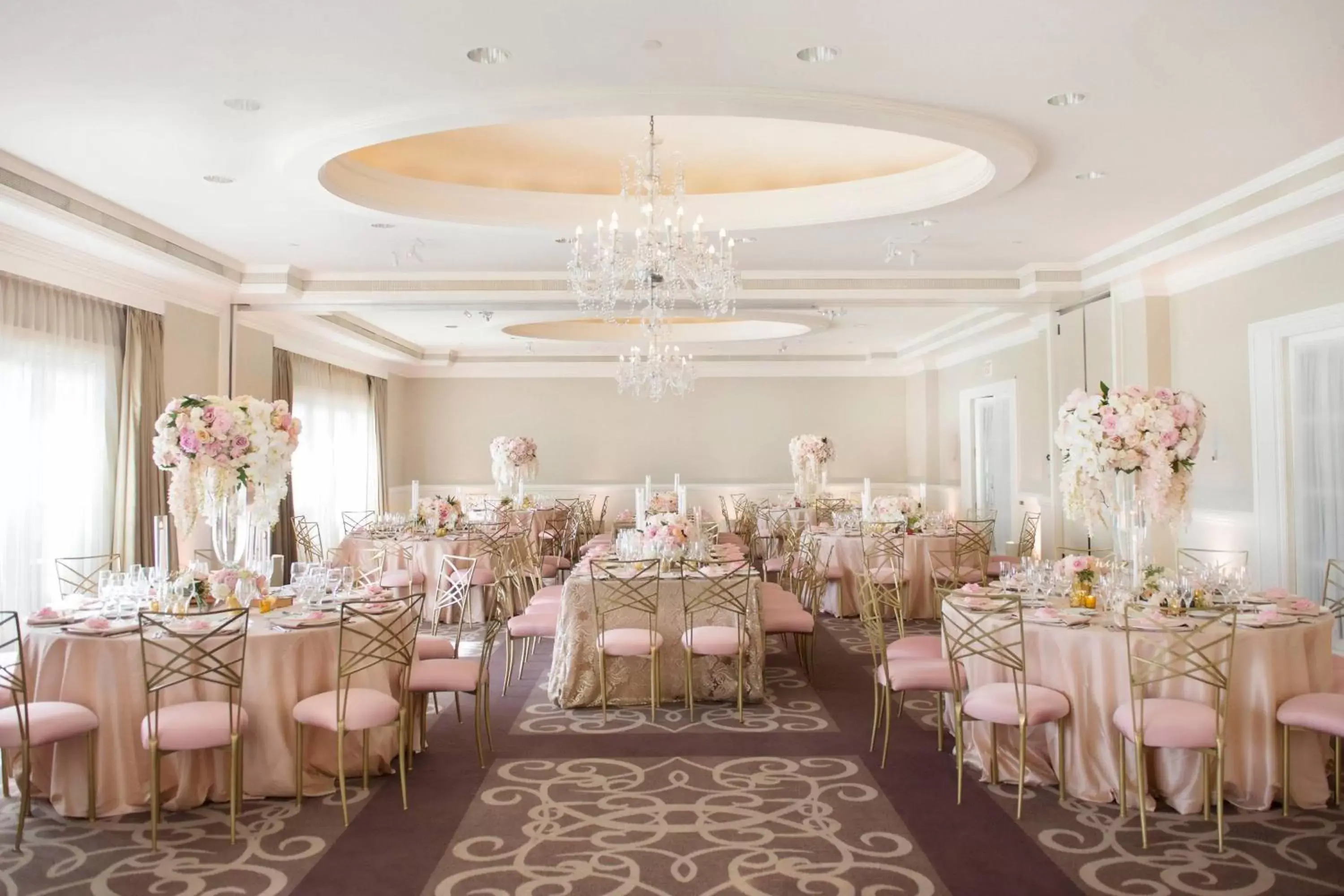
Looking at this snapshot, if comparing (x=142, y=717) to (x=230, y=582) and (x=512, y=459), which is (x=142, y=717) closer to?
(x=230, y=582)

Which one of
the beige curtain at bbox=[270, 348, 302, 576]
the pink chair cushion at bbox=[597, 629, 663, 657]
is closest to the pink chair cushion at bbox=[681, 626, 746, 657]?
the pink chair cushion at bbox=[597, 629, 663, 657]

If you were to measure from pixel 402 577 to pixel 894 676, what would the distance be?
18.4ft

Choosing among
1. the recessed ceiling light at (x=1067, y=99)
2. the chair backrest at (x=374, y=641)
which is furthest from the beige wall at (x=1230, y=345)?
the chair backrest at (x=374, y=641)

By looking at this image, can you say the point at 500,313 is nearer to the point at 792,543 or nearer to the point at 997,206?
the point at 792,543

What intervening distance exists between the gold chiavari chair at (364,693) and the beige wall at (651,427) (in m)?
12.0

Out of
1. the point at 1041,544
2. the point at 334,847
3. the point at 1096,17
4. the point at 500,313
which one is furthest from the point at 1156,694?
the point at 500,313

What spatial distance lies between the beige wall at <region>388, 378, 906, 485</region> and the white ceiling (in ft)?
28.1

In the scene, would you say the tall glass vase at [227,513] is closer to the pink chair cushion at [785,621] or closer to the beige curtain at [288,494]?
the pink chair cushion at [785,621]

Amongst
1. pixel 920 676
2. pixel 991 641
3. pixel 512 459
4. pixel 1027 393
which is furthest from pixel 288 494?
pixel 1027 393

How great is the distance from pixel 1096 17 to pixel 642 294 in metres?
4.35

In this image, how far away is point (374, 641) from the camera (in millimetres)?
4461

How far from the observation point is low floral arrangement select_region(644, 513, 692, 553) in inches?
255

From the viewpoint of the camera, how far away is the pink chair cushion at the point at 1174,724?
3.87m

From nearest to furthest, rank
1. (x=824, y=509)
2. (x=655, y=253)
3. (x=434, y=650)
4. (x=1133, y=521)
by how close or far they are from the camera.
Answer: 1. (x=1133, y=521)
2. (x=434, y=650)
3. (x=655, y=253)
4. (x=824, y=509)
